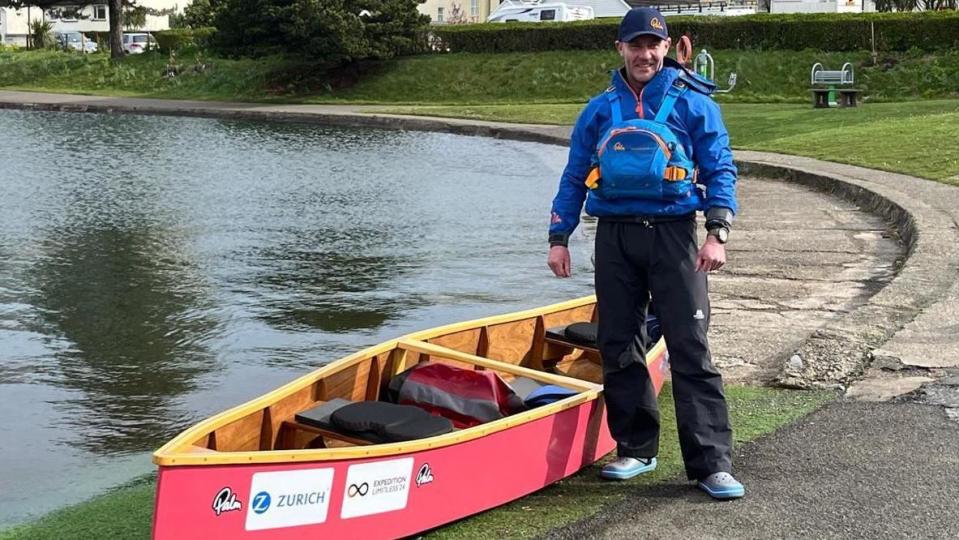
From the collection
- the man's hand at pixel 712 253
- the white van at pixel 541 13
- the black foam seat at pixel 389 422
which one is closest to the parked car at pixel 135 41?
the white van at pixel 541 13

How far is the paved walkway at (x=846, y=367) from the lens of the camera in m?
4.73

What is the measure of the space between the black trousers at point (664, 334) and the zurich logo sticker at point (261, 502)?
1.67m

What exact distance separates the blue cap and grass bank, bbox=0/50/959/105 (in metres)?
27.1

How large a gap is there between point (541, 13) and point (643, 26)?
41.7 metres

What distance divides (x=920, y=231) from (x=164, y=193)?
36.6 ft

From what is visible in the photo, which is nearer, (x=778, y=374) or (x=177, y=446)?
(x=177, y=446)

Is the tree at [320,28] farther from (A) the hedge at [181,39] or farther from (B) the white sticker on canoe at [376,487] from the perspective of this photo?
(B) the white sticker on canoe at [376,487]

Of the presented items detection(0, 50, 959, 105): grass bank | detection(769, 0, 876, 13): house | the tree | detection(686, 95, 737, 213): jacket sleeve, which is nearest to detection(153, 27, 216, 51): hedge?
detection(0, 50, 959, 105): grass bank

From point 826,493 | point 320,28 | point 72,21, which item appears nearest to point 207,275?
point 826,493

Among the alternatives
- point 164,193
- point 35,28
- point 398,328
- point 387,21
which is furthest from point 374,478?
point 35,28

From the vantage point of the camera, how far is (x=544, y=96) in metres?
35.9

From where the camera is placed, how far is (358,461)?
4344 mm

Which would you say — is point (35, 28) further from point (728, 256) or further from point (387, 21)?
point (728, 256)

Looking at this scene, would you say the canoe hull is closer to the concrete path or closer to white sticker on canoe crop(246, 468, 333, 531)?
white sticker on canoe crop(246, 468, 333, 531)
